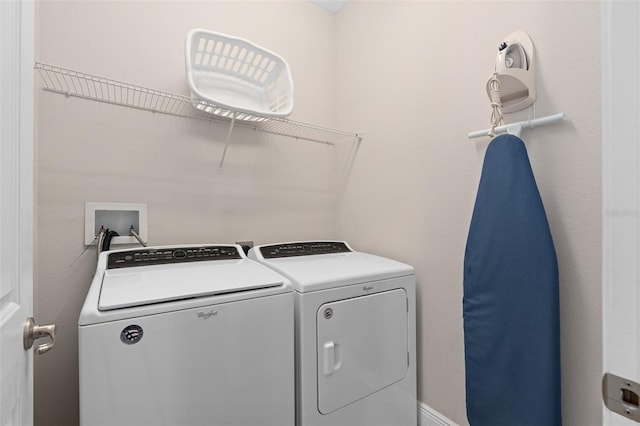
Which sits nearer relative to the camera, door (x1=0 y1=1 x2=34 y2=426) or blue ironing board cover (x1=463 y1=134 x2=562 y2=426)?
door (x1=0 y1=1 x2=34 y2=426)

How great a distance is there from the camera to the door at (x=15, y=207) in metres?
0.56

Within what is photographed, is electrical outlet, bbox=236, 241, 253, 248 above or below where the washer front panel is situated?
above

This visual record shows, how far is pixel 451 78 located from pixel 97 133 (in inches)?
72.3

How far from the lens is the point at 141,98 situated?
159 cm

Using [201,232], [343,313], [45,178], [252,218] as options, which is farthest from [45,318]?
[343,313]

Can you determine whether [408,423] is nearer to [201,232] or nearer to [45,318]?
[201,232]

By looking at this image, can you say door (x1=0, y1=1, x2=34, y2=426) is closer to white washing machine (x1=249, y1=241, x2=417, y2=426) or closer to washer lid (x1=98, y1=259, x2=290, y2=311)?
washer lid (x1=98, y1=259, x2=290, y2=311)

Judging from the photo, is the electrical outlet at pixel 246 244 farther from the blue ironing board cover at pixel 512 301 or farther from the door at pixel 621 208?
the door at pixel 621 208

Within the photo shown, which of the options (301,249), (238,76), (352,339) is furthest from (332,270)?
(238,76)

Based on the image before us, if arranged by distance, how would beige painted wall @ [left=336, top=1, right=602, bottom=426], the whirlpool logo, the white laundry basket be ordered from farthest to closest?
the white laundry basket
beige painted wall @ [left=336, top=1, right=602, bottom=426]
the whirlpool logo

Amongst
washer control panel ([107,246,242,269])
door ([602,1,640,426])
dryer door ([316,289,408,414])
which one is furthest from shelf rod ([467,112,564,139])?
washer control panel ([107,246,242,269])

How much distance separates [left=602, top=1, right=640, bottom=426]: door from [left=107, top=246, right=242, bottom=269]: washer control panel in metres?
1.45

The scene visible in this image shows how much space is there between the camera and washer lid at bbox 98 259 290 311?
0.95 meters

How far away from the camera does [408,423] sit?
155 centimetres
